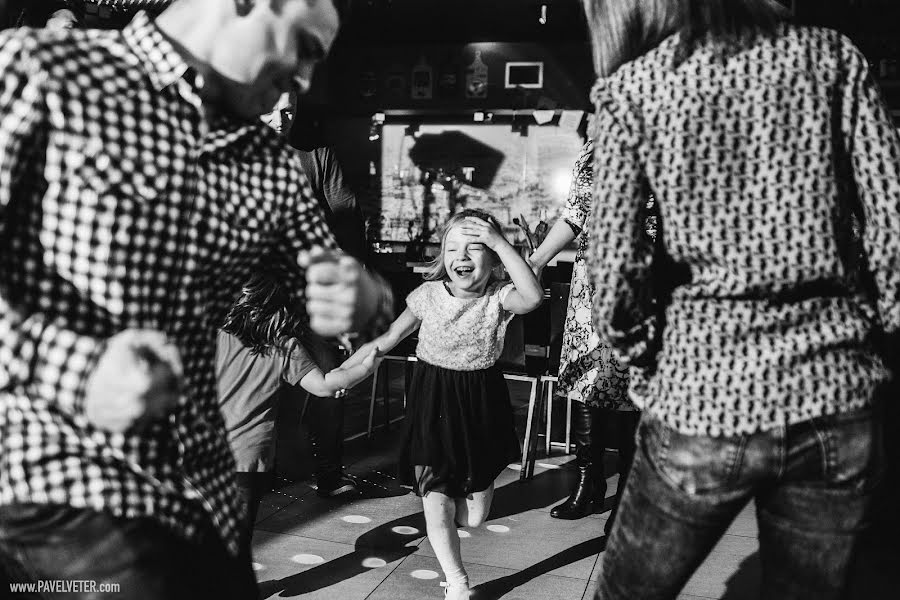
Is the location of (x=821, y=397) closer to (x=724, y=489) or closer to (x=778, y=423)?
(x=778, y=423)

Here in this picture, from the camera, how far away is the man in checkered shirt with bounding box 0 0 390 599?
0.93 m

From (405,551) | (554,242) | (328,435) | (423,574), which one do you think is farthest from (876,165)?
(328,435)

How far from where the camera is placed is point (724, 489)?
4.28 feet

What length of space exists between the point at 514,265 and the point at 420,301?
445 millimetres

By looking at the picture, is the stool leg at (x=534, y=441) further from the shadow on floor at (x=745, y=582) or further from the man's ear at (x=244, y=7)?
the man's ear at (x=244, y=7)

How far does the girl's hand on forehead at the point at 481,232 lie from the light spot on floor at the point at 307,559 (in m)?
1.36

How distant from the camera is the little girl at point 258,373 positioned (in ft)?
7.59

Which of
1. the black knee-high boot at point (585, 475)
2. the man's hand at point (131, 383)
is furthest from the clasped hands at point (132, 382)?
the black knee-high boot at point (585, 475)

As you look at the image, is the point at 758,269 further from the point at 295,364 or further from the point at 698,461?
the point at 295,364

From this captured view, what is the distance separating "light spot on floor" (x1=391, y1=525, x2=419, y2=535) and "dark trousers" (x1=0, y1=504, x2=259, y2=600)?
2.48 m

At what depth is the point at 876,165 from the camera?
1.29m

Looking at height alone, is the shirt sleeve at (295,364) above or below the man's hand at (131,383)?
below

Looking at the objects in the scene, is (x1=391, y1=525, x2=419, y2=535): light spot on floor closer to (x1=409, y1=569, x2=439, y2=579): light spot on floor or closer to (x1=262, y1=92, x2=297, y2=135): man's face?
(x1=409, y1=569, x2=439, y2=579): light spot on floor

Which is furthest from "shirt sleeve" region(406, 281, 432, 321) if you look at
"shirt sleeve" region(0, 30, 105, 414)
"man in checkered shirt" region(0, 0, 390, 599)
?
"shirt sleeve" region(0, 30, 105, 414)
